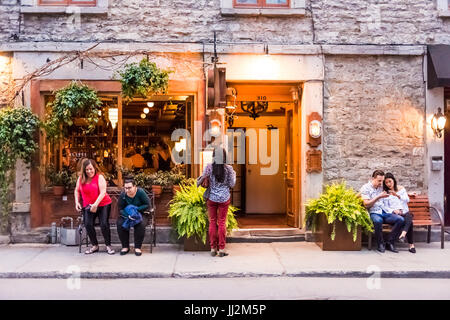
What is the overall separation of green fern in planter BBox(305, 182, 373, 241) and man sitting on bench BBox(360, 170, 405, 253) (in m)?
0.12

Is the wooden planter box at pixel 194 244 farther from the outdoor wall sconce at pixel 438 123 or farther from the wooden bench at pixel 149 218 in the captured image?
the outdoor wall sconce at pixel 438 123

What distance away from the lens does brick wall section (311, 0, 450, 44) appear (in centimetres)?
1057

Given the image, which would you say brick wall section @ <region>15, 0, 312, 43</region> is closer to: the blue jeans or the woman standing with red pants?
the woman standing with red pants

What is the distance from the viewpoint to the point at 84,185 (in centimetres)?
945

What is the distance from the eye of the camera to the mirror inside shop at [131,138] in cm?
1055

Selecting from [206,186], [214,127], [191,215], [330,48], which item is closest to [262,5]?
[330,48]

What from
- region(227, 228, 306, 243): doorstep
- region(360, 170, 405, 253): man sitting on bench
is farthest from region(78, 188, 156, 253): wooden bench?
region(360, 170, 405, 253): man sitting on bench


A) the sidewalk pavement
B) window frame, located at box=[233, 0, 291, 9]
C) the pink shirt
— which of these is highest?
window frame, located at box=[233, 0, 291, 9]

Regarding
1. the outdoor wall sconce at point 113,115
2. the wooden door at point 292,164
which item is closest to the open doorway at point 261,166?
the wooden door at point 292,164

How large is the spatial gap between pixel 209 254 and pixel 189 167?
2.03 meters

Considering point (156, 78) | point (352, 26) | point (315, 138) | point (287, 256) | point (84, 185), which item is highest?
point (352, 26)

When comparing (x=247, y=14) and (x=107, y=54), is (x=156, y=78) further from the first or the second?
(x=247, y=14)

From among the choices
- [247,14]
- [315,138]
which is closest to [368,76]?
[315,138]

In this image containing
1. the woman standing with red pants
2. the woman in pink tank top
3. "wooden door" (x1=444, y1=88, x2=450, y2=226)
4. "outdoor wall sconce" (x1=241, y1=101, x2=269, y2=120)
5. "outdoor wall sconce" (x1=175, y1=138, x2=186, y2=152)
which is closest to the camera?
the woman standing with red pants
